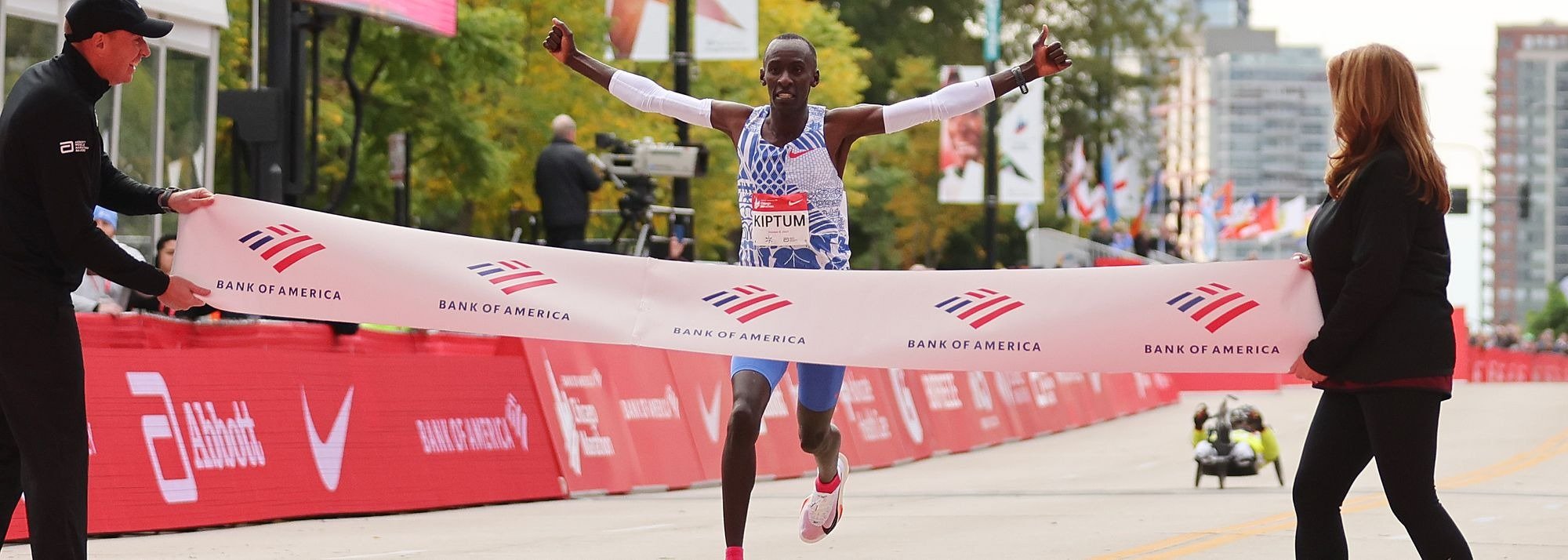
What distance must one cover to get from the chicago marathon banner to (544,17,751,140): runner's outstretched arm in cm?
59

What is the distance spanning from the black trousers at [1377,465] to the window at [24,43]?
14.5 metres

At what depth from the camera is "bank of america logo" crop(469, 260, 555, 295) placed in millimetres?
8703

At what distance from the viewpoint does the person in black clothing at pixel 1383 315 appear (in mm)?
6254

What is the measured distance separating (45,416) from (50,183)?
0.69 meters

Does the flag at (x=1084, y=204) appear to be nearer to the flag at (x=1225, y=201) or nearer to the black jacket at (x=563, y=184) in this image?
the flag at (x=1225, y=201)

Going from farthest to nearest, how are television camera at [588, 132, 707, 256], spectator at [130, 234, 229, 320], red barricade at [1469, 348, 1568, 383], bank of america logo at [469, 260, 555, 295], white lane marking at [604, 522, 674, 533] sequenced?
red barricade at [1469, 348, 1568, 383] → television camera at [588, 132, 707, 256] → spectator at [130, 234, 229, 320] → white lane marking at [604, 522, 674, 533] → bank of america logo at [469, 260, 555, 295]

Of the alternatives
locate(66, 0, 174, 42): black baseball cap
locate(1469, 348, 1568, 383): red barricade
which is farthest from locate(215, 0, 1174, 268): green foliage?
locate(66, 0, 174, 42): black baseball cap

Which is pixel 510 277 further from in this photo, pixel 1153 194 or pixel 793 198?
pixel 1153 194

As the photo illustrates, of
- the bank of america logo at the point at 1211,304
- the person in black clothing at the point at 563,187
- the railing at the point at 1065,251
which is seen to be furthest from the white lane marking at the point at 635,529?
the railing at the point at 1065,251

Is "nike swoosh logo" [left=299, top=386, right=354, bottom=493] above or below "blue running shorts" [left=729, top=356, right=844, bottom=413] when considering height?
below

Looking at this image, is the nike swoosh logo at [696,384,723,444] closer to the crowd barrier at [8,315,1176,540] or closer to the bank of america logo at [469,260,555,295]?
the crowd barrier at [8,315,1176,540]

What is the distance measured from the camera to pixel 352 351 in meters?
13.2

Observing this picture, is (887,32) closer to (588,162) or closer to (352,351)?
(588,162)

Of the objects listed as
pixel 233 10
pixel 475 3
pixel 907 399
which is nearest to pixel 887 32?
pixel 475 3
